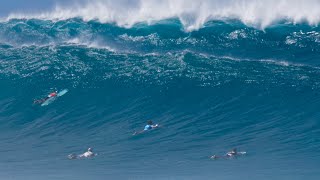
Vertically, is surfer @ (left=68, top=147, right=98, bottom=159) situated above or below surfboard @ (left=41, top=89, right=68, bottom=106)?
below

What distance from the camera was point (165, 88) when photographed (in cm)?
2730

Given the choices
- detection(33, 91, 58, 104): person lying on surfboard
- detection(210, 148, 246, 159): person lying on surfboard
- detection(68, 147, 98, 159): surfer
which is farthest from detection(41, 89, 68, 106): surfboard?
detection(210, 148, 246, 159): person lying on surfboard

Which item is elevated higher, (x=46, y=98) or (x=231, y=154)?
(x=46, y=98)

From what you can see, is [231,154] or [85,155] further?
[231,154]

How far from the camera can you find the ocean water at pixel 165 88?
25.9 m

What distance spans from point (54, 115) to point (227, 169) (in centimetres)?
1679

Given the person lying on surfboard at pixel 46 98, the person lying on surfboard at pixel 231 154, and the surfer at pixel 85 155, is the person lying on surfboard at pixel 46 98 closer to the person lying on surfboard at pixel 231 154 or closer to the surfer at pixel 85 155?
the surfer at pixel 85 155

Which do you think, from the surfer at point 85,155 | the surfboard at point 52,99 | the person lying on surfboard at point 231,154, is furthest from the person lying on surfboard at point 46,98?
the person lying on surfboard at point 231,154

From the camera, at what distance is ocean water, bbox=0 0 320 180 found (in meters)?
25.9

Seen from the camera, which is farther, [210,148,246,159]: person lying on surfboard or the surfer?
[210,148,246,159]: person lying on surfboard

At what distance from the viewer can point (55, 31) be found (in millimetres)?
31891

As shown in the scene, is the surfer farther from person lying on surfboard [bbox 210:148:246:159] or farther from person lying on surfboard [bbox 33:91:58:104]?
person lying on surfboard [bbox 210:148:246:159]

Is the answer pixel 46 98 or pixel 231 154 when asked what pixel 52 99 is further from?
pixel 231 154

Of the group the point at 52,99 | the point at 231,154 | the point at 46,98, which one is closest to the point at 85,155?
the point at 52,99
